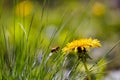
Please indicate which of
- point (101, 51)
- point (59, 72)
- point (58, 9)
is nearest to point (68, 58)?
point (59, 72)

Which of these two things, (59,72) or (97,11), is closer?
(59,72)

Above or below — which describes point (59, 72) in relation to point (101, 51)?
above

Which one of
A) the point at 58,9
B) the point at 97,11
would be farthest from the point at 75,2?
the point at 97,11

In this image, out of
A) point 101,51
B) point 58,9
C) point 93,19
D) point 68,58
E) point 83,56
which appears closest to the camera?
point 83,56

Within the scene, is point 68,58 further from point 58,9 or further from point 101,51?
point 58,9

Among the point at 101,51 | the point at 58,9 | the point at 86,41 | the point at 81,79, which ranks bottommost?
the point at 58,9

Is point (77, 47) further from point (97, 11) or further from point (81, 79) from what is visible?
point (97, 11)

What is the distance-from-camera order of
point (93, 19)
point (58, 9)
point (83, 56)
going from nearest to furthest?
point (83, 56) → point (93, 19) → point (58, 9)

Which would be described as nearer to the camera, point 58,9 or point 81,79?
point 81,79

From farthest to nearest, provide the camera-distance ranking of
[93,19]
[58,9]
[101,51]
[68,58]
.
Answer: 1. [58,9]
2. [93,19]
3. [101,51]
4. [68,58]
